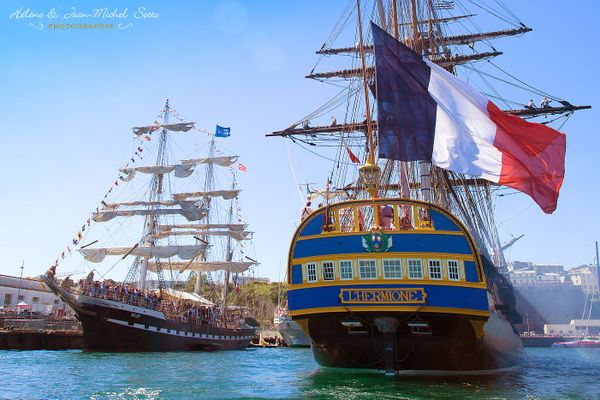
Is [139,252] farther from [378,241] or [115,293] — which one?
[378,241]

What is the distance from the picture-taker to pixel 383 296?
15.5m

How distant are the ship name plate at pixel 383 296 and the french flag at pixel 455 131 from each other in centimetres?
381

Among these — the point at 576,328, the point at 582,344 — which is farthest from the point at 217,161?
the point at 576,328

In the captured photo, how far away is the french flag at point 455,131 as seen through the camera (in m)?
14.3

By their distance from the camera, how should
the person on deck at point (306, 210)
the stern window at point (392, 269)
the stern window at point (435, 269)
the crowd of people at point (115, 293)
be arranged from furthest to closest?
the crowd of people at point (115, 293)
the person on deck at point (306, 210)
the stern window at point (392, 269)
the stern window at point (435, 269)

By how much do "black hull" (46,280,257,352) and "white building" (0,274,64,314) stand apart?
19.6 metres

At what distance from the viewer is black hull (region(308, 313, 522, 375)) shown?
1564 centimetres

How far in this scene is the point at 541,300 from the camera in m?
77.6

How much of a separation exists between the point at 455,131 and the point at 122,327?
2385 centimetres

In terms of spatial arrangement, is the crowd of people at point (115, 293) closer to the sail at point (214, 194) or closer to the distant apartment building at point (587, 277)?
the sail at point (214, 194)

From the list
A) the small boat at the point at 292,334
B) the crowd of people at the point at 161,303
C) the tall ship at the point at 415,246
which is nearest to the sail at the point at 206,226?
the crowd of people at the point at 161,303

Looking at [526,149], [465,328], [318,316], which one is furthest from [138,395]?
[526,149]

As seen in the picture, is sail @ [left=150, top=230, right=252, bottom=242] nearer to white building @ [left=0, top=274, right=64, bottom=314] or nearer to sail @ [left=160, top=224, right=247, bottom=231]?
sail @ [left=160, top=224, right=247, bottom=231]

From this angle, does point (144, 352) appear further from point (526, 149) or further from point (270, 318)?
point (270, 318)
